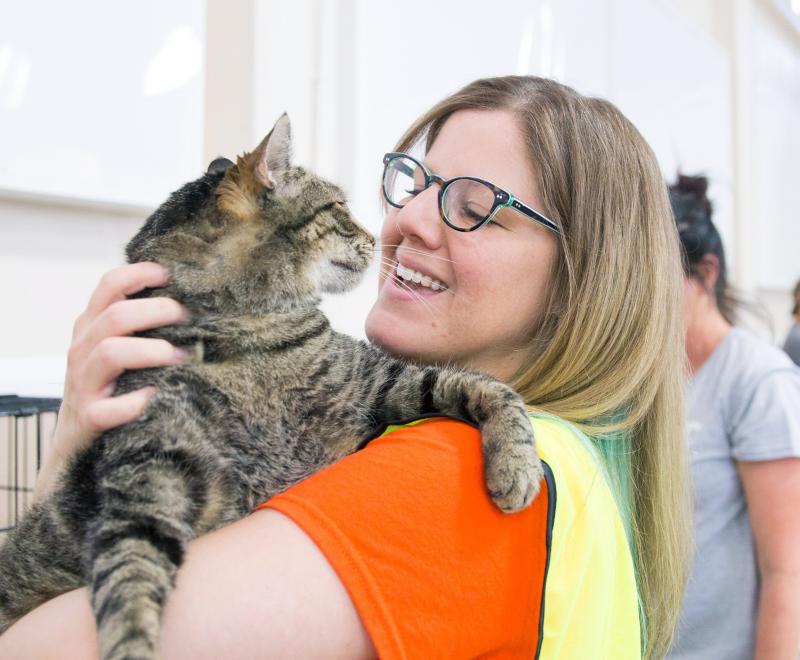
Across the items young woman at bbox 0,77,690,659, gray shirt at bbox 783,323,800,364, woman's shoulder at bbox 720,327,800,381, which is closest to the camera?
young woman at bbox 0,77,690,659

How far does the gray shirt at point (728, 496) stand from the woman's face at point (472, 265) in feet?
2.44

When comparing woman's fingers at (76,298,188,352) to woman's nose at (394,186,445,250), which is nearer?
woman's fingers at (76,298,188,352)

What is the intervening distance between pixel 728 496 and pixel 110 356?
4.61 feet

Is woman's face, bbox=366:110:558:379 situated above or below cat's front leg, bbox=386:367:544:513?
above

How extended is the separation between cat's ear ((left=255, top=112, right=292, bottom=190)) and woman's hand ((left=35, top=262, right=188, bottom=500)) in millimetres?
179

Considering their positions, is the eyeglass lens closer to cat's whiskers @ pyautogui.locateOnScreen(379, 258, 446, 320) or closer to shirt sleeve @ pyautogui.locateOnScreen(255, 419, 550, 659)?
cat's whiskers @ pyautogui.locateOnScreen(379, 258, 446, 320)

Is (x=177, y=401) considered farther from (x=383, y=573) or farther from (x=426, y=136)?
(x=426, y=136)

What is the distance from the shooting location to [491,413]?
79 cm

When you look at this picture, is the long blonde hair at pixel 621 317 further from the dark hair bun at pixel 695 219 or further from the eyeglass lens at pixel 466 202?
the dark hair bun at pixel 695 219

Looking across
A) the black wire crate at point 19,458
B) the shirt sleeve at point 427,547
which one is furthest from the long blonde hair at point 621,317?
the black wire crate at point 19,458

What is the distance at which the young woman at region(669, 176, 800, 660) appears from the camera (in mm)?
1453

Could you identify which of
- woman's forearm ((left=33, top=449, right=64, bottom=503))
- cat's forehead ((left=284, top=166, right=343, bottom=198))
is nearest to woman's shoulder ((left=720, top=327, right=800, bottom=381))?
cat's forehead ((left=284, top=166, right=343, bottom=198))

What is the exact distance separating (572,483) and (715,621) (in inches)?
42.9

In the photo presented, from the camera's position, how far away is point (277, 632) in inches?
22.2
